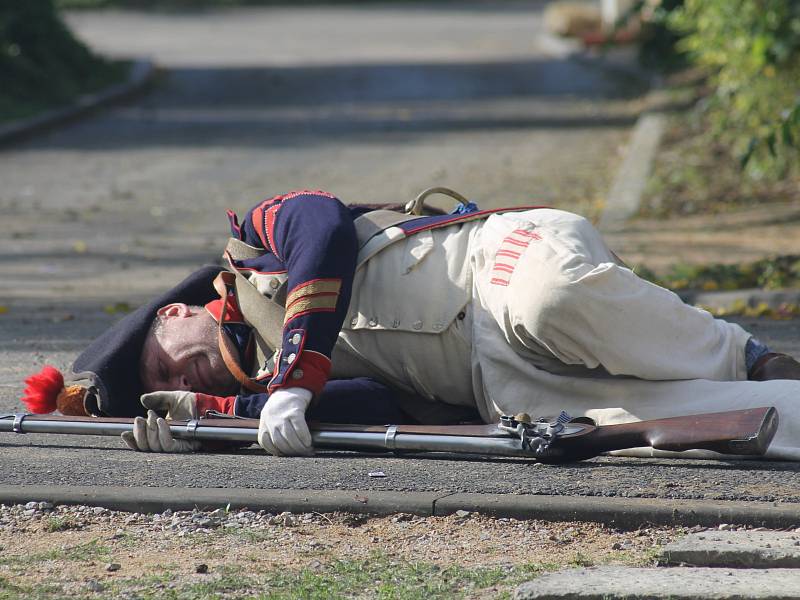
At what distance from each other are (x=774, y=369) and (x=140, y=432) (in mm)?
2117

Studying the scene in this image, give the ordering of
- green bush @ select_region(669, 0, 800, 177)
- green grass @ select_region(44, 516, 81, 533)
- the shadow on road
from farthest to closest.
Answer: the shadow on road, green bush @ select_region(669, 0, 800, 177), green grass @ select_region(44, 516, 81, 533)

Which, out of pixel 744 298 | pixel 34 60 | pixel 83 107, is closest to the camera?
pixel 744 298

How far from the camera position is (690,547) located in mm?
3408

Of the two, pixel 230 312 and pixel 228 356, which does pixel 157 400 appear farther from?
pixel 230 312

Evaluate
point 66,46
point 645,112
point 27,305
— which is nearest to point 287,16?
point 66,46

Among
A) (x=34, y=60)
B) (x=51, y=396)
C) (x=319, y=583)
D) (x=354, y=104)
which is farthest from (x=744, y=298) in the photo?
(x=34, y=60)

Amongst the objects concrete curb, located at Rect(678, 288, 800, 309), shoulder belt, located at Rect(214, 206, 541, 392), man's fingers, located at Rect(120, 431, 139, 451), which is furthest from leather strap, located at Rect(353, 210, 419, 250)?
concrete curb, located at Rect(678, 288, 800, 309)

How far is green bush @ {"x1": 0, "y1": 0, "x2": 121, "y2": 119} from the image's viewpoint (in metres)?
18.0

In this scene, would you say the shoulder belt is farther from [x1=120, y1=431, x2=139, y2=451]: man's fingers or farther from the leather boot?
the leather boot

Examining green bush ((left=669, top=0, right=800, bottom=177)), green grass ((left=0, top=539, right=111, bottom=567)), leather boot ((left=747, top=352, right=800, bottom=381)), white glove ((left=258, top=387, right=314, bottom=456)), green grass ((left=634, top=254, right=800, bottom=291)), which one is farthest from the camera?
green bush ((left=669, top=0, right=800, bottom=177))

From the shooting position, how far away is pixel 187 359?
469 cm

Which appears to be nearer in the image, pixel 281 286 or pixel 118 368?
pixel 281 286

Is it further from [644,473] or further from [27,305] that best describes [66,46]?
[644,473]

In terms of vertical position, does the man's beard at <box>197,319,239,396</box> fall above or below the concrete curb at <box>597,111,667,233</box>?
above
